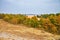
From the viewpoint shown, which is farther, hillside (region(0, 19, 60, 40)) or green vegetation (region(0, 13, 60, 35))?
green vegetation (region(0, 13, 60, 35))

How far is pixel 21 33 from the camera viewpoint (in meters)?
3.19

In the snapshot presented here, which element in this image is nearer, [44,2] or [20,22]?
[44,2]

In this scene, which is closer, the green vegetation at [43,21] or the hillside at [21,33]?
the hillside at [21,33]

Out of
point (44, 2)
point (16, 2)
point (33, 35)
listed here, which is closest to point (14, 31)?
point (33, 35)

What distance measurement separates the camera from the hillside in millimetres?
3047

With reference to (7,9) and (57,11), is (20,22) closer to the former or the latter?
(7,9)

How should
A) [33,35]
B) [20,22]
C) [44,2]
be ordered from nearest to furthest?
1. [33,35]
2. [44,2]
3. [20,22]

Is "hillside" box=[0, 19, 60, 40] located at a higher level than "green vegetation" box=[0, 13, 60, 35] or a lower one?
lower

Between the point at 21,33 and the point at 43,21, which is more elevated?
the point at 43,21

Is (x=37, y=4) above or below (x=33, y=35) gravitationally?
above

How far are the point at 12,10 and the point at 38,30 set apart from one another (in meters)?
0.76

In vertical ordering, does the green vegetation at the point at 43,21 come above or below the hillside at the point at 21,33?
above

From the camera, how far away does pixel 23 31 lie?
10.6 feet

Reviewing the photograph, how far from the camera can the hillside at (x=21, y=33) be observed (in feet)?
10.00
